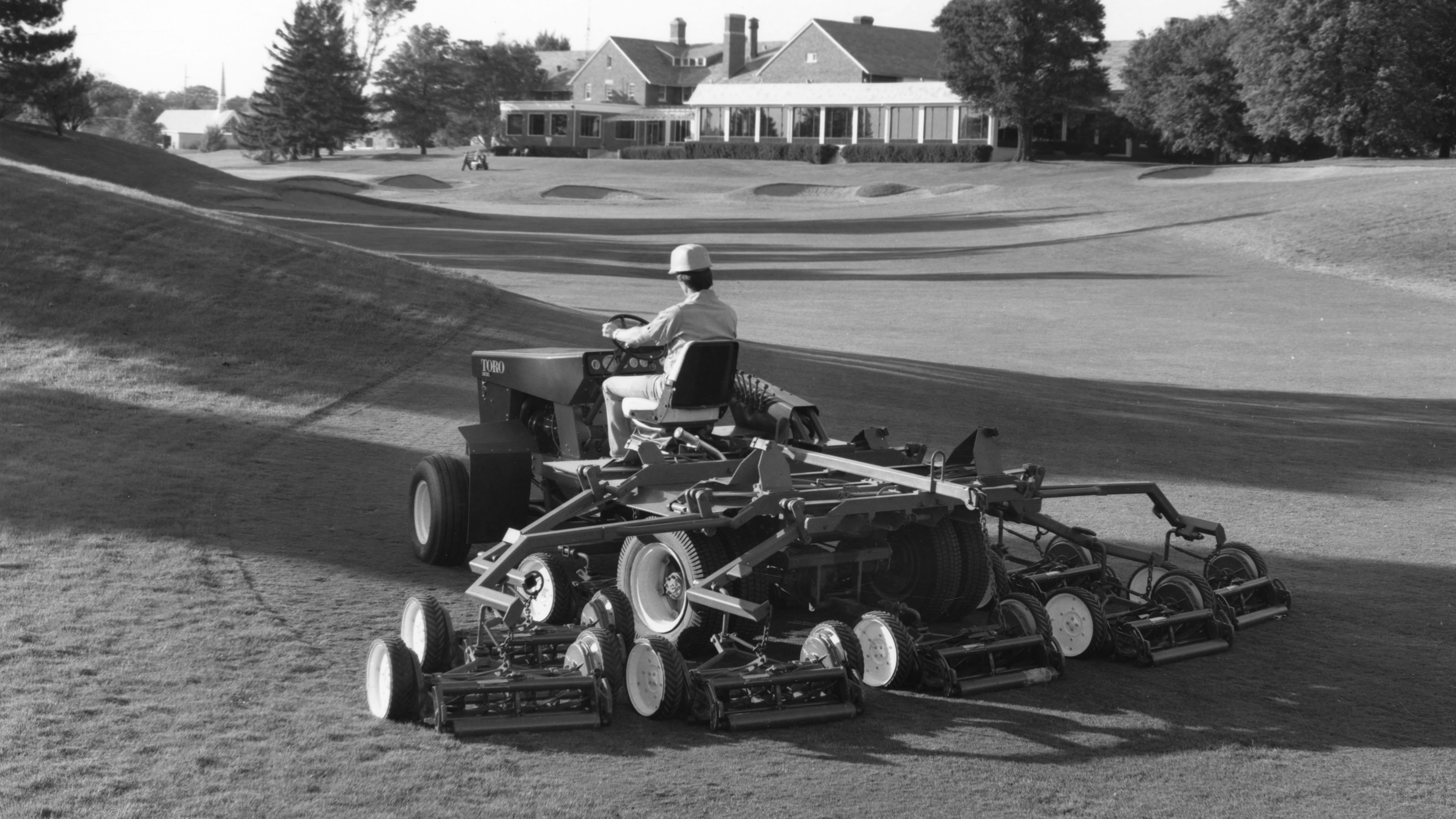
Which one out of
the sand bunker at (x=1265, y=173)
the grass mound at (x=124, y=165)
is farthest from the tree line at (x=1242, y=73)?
the grass mound at (x=124, y=165)

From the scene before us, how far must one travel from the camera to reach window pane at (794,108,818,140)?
8494 centimetres

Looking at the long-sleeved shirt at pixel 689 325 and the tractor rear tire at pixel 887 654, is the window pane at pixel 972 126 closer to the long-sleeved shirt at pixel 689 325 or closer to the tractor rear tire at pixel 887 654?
the long-sleeved shirt at pixel 689 325

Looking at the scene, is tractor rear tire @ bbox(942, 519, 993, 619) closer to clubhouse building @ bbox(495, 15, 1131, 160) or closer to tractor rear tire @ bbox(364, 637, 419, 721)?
tractor rear tire @ bbox(364, 637, 419, 721)

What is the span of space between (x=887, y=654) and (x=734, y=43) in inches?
3765

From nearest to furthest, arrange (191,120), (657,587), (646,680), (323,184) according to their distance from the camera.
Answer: (646,680)
(657,587)
(323,184)
(191,120)

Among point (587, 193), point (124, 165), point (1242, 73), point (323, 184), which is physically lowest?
point (587, 193)

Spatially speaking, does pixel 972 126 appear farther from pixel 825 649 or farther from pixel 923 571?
pixel 825 649

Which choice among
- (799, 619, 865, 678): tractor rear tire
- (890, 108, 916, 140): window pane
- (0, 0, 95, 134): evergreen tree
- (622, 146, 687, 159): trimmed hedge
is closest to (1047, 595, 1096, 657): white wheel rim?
(799, 619, 865, 678): tractor rear tire

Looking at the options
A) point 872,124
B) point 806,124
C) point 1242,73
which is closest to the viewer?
point 1242,73

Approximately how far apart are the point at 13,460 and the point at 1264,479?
9.94m

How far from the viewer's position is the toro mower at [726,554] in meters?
5.99

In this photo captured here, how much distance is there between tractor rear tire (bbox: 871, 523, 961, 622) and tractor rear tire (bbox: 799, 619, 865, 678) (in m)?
1.10

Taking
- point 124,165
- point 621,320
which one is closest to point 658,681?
point 621,320

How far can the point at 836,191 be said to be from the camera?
63781mm
